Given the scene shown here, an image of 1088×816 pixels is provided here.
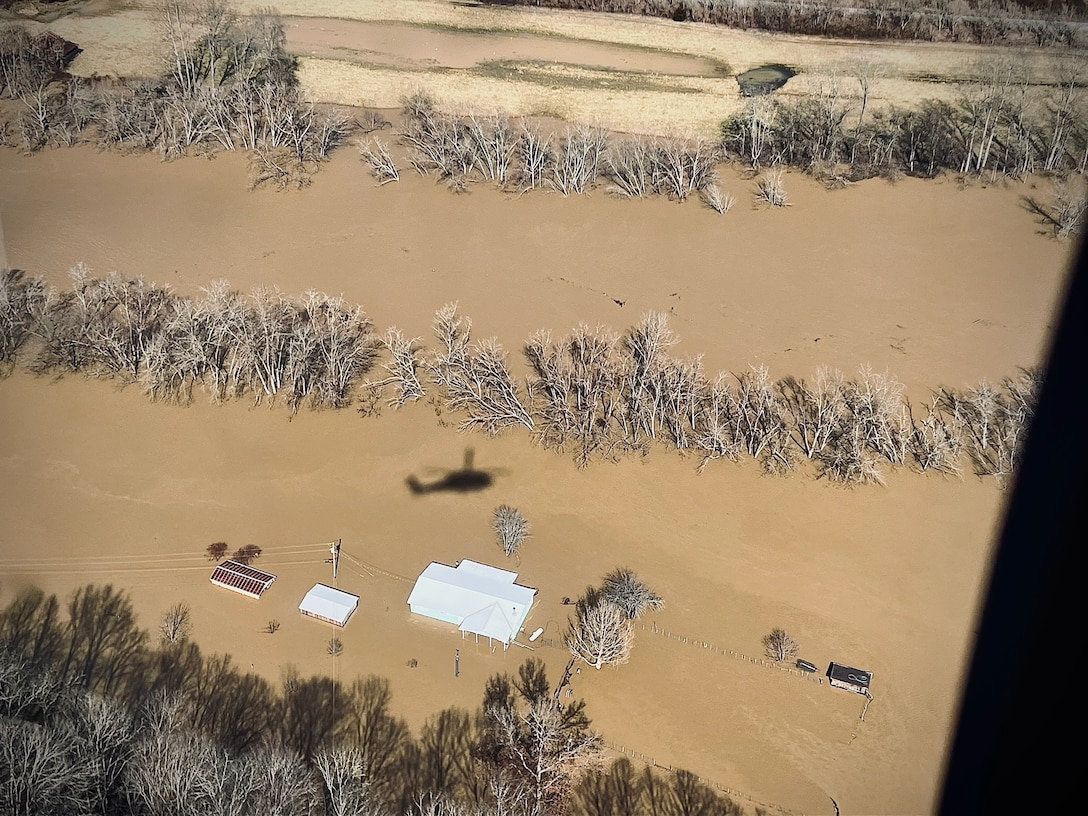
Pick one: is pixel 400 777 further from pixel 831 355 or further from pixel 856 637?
pixel 831 355

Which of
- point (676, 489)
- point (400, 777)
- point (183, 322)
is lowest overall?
point (400, 777)

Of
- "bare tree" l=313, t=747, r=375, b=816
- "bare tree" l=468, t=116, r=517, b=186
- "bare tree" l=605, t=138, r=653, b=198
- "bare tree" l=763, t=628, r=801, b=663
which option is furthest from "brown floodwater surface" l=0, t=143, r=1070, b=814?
"bare tree" l=313, t=747, r=375, b=816

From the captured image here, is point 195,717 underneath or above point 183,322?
underneath

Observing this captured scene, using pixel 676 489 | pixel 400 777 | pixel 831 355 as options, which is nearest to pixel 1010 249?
pixel 831 355

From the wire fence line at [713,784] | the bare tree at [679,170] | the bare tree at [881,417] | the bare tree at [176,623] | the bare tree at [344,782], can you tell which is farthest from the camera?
the bare tree at [679,170]

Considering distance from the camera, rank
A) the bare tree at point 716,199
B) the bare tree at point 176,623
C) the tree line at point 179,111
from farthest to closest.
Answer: the tree line at point 179,111 < the bare tree at point 716,199 < the bare tree at point 176,623

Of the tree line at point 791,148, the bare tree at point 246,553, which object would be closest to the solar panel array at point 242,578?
the bare tree at point 246,553

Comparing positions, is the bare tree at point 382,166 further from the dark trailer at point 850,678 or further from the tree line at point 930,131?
the dark trailer at point 850,678
